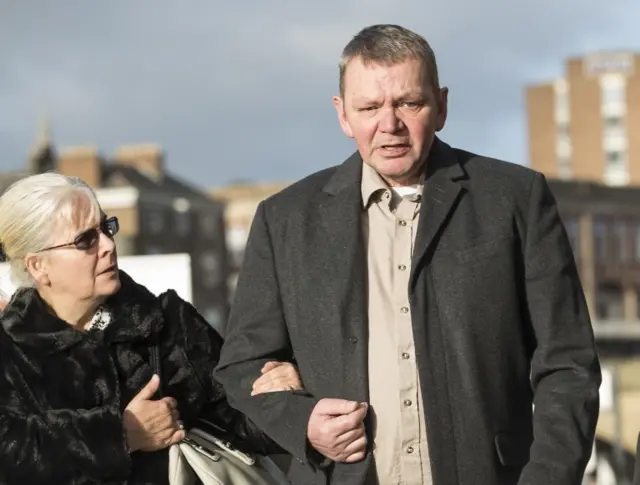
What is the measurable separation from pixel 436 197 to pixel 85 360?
1.23 meters

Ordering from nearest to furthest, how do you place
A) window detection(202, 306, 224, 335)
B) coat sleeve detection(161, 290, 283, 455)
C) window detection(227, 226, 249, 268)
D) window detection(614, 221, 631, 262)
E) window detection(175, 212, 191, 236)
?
coat sleeve detection(161, 290, 283, 455)
window detection(175, 212, 191, 236)
window detection(614, 221, 631, 262)
window detection(202, 306, 224, 335)
window detection(227, 226, 249, 268)

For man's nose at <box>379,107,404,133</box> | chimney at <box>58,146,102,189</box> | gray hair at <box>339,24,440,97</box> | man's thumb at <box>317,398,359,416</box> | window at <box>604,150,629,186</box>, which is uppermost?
gray hair at <box>339,24,440,97</box>

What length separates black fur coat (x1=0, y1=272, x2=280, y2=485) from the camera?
4.09 m

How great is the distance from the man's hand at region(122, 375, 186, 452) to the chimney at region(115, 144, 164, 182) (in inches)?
2890

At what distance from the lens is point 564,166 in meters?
89.1

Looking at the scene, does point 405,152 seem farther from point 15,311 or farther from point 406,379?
point 15,311

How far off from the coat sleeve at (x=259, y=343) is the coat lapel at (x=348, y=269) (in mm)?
152

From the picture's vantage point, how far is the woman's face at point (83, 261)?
169 inches

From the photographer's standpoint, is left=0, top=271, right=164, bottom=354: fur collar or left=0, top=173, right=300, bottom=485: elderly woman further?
left=0, top=271, right=164, bottom=354: fur collar

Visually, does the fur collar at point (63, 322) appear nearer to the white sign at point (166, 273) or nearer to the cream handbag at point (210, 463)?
the cream handbag at point (210, 463)

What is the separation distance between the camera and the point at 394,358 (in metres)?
3.63

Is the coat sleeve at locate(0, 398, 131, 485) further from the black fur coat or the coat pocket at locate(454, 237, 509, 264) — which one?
the coat pocket at locate(454, 237, 509, 264)

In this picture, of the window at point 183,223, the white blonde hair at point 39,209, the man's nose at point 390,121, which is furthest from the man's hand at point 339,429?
the window at point 183,223

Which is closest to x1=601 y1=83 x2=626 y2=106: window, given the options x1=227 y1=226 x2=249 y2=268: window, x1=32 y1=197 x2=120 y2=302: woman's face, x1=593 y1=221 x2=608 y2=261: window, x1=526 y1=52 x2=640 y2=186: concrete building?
x1=526 y1=52 x2=640 y2=186: concrete building
